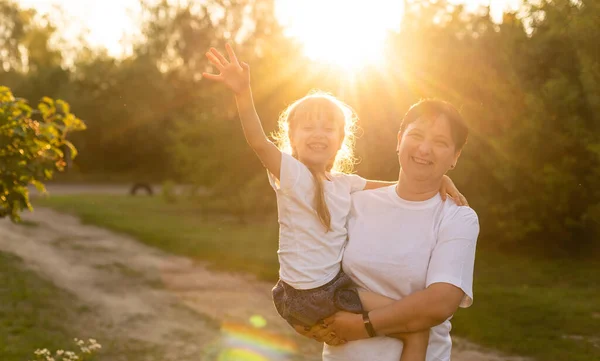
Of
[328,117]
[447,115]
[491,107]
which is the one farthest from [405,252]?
[491,107]

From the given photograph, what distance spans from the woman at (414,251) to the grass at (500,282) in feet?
16.8

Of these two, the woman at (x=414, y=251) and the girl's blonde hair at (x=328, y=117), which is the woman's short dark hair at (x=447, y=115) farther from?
the girl's blonde hair at (x=328, y=117)

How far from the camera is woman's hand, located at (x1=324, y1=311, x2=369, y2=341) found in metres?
2.57

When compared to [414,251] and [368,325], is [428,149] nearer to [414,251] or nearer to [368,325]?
[414,251]

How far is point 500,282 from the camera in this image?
11125mm

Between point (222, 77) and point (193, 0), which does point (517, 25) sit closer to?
point (222, 77)

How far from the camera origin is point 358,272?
2.65 m

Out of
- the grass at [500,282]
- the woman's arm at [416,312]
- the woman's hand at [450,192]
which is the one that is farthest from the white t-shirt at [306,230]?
the grass at [500,282]

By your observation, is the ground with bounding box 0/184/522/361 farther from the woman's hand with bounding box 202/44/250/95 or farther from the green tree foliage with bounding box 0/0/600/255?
the woman's hand with bounding box 202/44/250/95

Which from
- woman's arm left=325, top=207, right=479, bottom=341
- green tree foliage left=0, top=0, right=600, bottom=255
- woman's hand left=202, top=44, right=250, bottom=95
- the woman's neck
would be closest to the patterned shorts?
woman's arm left=325, top=207, right=479, bottom=341

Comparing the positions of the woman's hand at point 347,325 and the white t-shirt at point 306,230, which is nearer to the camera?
the woman's hand at point 347,325

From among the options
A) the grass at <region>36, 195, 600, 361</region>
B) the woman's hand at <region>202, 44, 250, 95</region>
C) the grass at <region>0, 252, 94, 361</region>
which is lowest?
the grass at <region>36, 195, 600, 361</region>

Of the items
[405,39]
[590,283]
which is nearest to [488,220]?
[590,283]

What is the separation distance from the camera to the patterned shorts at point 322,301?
2662 mm
